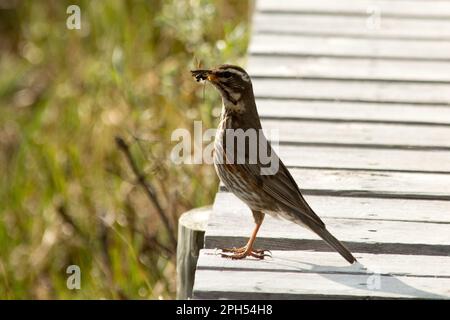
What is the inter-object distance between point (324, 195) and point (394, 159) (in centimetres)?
63

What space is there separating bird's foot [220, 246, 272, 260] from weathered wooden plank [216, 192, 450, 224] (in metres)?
0.47

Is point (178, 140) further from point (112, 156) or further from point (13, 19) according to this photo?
point (13, 19)

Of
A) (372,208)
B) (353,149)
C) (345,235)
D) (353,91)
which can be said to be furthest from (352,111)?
(345,235)

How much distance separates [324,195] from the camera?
5.55 metres

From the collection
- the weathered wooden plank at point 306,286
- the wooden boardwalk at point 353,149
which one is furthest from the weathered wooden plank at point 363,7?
the weathered wooden plank at point 306,286

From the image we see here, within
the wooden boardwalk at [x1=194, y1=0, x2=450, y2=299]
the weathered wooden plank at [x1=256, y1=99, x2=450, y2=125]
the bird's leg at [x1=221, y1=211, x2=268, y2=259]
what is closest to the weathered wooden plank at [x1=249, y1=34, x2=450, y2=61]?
the wooden boardwalk at [x1=194, y1=0, x2=450, y2=299]

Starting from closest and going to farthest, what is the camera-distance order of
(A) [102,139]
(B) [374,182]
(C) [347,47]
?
(B) [374,182] → (C) [347,47] → (A) [102,139]

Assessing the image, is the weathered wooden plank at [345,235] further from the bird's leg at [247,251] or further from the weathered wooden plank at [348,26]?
the weathered wooden plank at [348,26]

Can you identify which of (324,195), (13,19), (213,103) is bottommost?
(324,195)

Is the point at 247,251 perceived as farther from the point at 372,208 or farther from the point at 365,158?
the point at 365,158

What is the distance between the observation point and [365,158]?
19.8 ft

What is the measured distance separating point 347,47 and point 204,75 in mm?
2928

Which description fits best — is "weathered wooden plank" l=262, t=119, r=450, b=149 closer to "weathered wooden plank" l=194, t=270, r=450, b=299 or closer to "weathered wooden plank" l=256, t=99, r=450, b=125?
"weathered wooden plank" l=256, t=99, r=450, b=125
